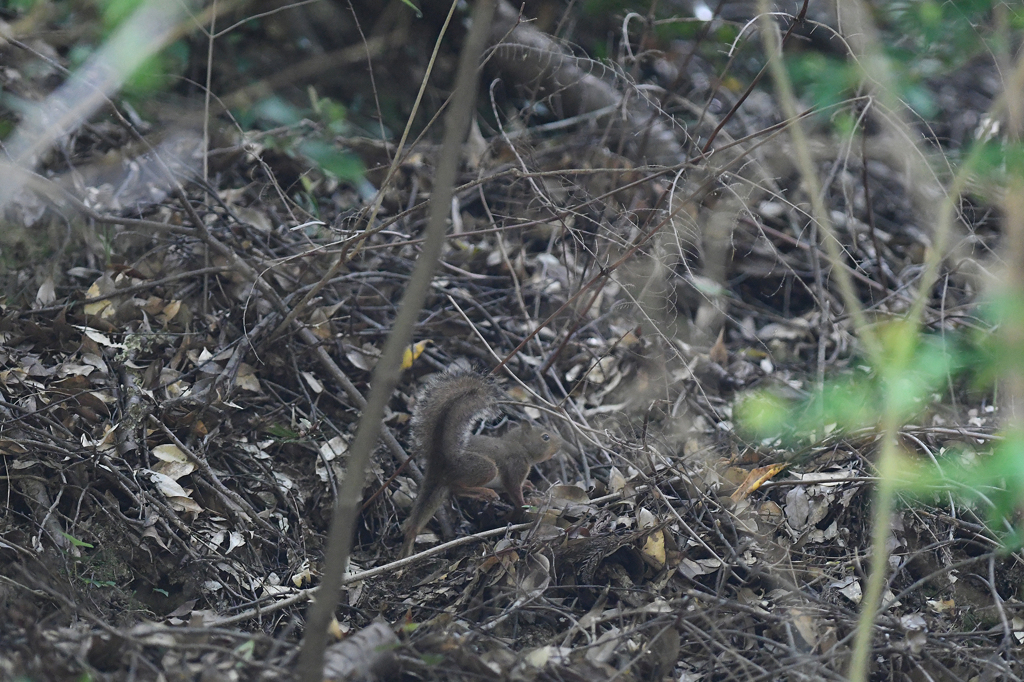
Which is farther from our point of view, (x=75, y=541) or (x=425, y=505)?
(x=425, y=505)

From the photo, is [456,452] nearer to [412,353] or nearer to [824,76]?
[412,353]

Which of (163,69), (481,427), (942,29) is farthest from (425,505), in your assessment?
(942,29)

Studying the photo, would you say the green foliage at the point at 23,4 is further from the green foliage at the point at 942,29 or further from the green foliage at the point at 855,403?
the green foliage at the point at 942,29

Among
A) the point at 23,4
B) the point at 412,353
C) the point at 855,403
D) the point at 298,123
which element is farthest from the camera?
the point at 298,123

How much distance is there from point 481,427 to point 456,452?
2.50 feet

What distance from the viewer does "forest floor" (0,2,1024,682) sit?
9.00 ft

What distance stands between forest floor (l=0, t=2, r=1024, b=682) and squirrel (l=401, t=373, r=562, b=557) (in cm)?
18

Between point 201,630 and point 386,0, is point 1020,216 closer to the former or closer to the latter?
point 201,630

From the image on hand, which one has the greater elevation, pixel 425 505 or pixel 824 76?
pixel 824 76

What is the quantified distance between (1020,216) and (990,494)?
1775 millimetres

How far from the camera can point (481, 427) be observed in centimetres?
407

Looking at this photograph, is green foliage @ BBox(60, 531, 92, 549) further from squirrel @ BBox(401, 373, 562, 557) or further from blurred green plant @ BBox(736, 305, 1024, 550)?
blurred green plant @ BBox(736, 305, 1024, 550)

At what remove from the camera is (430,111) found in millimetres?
5496

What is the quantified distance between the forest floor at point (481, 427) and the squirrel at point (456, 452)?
0.18 meters
